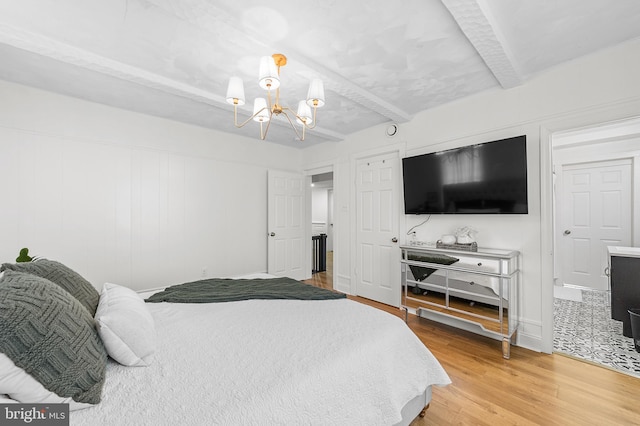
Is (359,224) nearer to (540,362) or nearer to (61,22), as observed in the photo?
(540,362)

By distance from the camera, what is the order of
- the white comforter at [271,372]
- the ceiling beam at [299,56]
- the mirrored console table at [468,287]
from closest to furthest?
the white comforter at [271,372] → the ceiling beam at [299,56] → the mirrored console table at [468,287]

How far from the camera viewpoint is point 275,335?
4.83 feet

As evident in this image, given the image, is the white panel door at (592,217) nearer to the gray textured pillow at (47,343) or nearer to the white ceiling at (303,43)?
the white ceiling at (303,43)

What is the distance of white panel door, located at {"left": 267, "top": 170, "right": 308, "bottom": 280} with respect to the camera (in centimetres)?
470

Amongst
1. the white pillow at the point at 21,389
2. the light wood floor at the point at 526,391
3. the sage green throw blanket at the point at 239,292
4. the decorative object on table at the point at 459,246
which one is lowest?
the light wood floor at the point at 526,391

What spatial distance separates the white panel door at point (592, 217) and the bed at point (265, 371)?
4432 millimetres

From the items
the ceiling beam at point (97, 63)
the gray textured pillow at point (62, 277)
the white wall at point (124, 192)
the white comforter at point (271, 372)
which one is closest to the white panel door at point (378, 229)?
the white wall at point (124, 192)

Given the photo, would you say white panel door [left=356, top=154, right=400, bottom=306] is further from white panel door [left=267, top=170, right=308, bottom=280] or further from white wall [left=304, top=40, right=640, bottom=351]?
white panel door [left=267, top=170, right=308, bottom=280]

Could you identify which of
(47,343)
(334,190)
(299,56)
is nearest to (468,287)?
(334,190)

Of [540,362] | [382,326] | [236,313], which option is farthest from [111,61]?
[540,362]

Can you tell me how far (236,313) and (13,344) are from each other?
41.6 inches

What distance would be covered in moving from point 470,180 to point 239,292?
258cm

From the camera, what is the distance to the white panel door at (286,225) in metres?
4.70

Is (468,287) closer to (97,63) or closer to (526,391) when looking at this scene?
(526,391)
